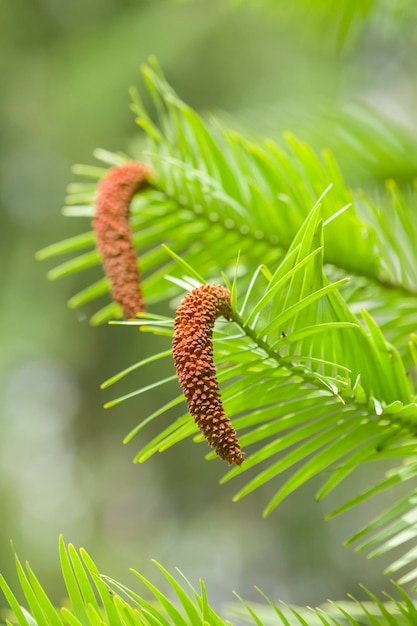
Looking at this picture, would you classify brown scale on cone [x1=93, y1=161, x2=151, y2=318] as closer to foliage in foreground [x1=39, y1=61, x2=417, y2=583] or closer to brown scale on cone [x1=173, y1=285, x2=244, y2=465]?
foliage in foreground [x1=39, y1=61, x2=417, y2=583]

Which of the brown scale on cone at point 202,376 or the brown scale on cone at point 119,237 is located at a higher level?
the brown scale on cone at point 119,237

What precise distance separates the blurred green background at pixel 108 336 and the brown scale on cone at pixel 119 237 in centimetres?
183

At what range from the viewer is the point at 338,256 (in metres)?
0.49

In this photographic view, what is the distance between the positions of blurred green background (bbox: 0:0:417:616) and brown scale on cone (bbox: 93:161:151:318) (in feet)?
5.99

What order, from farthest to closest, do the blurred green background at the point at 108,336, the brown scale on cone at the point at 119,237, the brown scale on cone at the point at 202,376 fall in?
the blurred green background at the point at 108,336, the brown scale on cone at the point at 119,237, the brown scale on cone at the point at 202,376

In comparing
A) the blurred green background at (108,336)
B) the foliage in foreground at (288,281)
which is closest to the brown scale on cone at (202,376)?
the foliage in foreground at (288,281)

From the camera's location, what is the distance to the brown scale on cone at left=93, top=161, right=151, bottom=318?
1.38ft

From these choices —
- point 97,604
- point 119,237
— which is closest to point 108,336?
point 119,237

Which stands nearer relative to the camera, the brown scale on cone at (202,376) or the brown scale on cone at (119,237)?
the brown scale on cone at (202,376)

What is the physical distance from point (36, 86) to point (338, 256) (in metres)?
3.42

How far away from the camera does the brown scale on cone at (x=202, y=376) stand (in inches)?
11.1

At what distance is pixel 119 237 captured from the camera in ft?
1.45

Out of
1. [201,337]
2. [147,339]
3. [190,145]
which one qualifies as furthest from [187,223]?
[147,339]

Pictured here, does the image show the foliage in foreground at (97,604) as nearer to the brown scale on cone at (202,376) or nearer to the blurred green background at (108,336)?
the brown scale on cone at (202,376)
